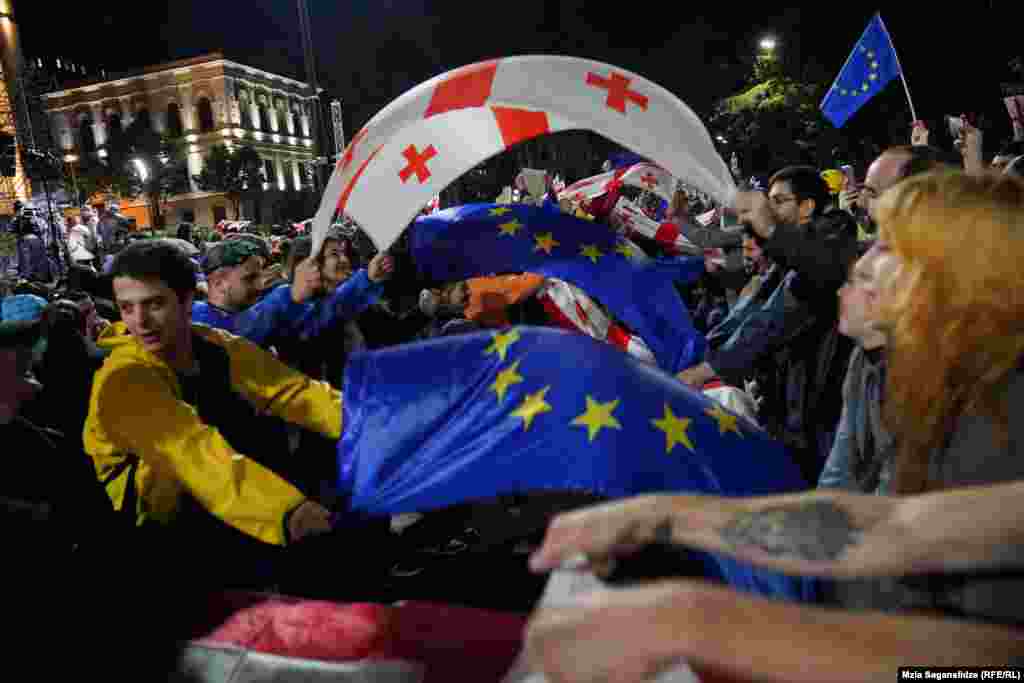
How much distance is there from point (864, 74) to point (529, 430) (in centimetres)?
621

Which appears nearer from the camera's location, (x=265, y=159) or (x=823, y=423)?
(x=823, y=423)

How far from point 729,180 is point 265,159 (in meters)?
93.0

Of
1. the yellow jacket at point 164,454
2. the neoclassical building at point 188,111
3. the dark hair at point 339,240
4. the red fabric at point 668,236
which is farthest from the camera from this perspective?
the neoclassical building at point 188,111

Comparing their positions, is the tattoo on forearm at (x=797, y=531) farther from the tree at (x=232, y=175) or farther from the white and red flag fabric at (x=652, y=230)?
the tree at (x=232, y=175)

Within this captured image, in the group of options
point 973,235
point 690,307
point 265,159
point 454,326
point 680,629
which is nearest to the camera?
point 680,629

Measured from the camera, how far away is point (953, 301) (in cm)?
133

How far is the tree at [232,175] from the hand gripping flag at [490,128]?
69728 millimetres

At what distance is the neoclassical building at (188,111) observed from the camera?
81.3 metres

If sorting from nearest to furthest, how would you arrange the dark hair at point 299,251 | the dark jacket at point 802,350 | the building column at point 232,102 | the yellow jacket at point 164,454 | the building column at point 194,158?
the yellow jacket at point 164,454, the dark jacket at point 802,350, the dark hair at point 299,251, the building column at point 232,102, the building column at point 194,158

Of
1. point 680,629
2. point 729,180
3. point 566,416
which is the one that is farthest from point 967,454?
point 729,180

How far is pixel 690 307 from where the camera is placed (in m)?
7.35

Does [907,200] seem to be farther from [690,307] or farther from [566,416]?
[690,307]

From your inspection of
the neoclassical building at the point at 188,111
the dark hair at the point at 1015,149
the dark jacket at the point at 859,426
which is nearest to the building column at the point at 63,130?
the neoclassical building at the point at 188,111

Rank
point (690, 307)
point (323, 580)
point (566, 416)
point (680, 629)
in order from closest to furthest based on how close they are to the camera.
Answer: point (680, 629) → point (566, 416) → point (323, 580) → point (690, 307)
